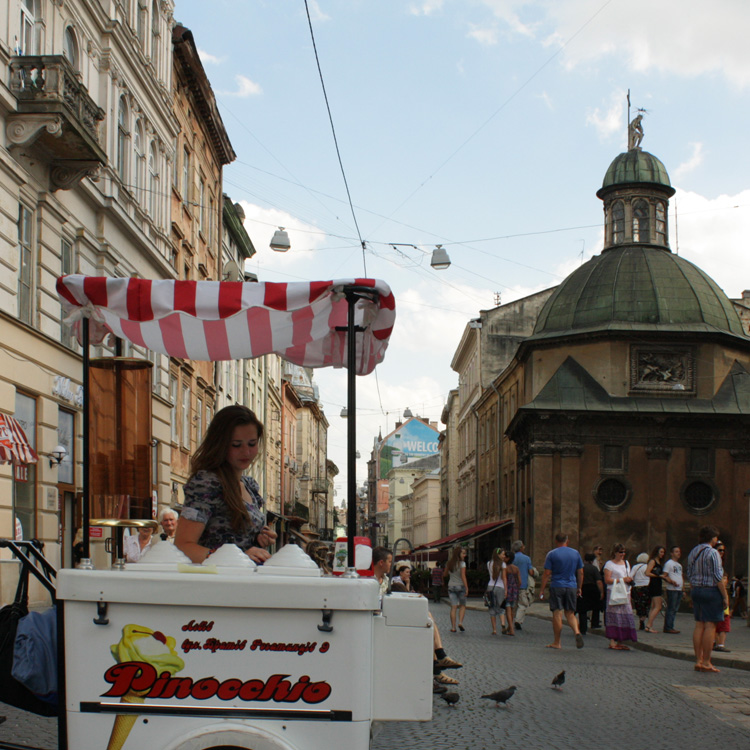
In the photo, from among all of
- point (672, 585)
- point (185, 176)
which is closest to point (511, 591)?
point (672, 585)

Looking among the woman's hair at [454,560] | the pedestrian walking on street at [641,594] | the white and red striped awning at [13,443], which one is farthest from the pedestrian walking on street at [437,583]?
the white and red striped awning at [13,443]

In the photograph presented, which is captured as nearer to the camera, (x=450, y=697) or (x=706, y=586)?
(x=450, y=697)

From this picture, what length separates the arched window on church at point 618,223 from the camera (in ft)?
168

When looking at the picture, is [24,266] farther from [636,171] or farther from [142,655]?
[636,171]

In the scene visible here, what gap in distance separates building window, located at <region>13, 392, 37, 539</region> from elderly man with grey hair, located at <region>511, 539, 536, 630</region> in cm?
933

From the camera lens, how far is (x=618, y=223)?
169 ft

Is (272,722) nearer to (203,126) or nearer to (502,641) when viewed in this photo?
(502,641)

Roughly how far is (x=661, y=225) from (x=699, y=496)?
1453cm

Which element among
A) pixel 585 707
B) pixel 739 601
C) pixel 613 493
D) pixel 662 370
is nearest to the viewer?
pixel 585 707

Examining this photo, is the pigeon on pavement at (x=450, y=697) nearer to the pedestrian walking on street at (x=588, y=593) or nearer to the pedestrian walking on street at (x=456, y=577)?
the pedestrian walking on street at (x=456, y=577)

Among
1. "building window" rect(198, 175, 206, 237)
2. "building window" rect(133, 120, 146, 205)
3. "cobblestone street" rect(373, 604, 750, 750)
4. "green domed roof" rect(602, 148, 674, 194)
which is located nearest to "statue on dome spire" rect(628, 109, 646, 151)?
"green domed roof" rect(602, 148, 674, 194)

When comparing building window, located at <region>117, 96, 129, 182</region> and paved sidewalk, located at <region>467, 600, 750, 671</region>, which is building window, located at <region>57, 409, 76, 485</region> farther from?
paved sidewalk, located at <region>467, 600, 750, 671</region>

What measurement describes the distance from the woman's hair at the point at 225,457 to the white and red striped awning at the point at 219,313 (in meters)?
0.35

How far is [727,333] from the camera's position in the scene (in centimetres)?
4528
